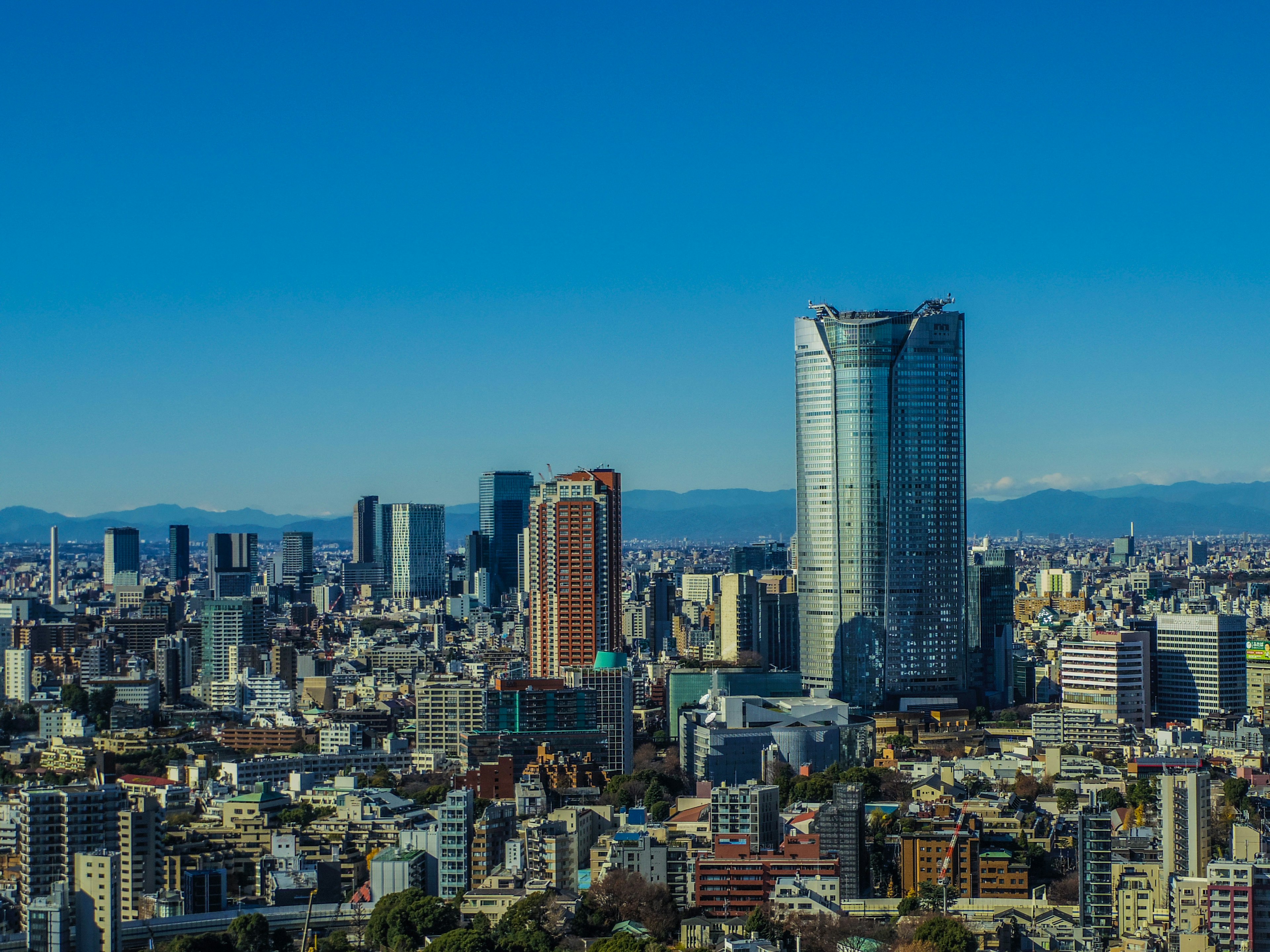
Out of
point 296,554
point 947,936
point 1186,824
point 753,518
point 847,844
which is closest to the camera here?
point 947,936

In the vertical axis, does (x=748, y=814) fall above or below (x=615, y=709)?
below

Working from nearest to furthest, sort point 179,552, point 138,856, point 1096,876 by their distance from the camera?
point 1096,876, point 138,856, point 179,552

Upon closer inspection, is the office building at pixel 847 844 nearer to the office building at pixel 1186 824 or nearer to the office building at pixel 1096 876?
the office building at pixel 1096 876

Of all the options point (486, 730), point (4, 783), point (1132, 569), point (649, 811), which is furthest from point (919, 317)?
point (1132, 569)

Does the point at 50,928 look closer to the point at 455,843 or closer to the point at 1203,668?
the point at 455,843

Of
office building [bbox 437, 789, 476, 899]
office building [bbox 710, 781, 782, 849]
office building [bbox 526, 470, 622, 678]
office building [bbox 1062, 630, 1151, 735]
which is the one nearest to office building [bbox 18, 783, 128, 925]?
office building [bbox 437, 789, 476, 899]

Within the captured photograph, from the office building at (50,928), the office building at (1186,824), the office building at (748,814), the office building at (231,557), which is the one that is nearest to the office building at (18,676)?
the office building at (748,814)

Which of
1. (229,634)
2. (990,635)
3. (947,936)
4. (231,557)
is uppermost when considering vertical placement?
(231,557)

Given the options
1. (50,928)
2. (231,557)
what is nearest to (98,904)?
(50,928)

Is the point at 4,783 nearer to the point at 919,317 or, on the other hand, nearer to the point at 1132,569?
the point at 919,317
